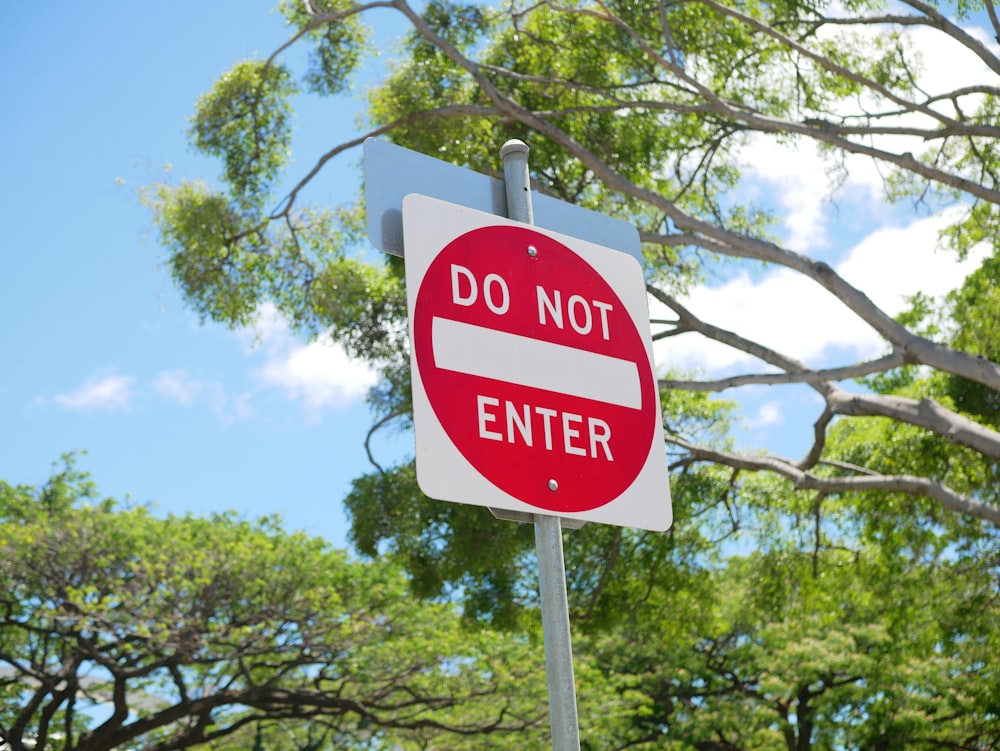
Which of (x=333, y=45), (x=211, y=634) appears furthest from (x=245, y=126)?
(x=211, y=634)

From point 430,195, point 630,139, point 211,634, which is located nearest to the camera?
point 430,195

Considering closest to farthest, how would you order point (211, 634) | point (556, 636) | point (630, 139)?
point (556, 636), point (630, 139), point (211, 634)

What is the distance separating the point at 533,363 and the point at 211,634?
14.2 metres

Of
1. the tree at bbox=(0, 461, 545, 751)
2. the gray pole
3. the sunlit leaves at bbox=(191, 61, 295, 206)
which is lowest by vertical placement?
the gray pole

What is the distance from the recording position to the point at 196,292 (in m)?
11.6

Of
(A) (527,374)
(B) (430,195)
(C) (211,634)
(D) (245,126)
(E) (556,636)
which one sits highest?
(D) (245,126)

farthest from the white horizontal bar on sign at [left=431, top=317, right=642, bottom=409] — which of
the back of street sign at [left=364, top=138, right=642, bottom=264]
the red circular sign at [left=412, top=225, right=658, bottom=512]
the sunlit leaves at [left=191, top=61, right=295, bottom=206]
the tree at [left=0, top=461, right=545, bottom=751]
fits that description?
the tree at [left=0, top=461, right=545, bottom=751]

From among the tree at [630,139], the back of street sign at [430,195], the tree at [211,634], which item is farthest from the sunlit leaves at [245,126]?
the back of street sign at [430,195]

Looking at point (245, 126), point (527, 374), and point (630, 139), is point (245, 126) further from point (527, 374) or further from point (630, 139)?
point (527, 374)

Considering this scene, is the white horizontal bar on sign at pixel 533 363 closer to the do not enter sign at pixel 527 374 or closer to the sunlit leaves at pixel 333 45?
the do not enter sign at pixel 527 374

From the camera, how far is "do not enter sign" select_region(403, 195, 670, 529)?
1933 mm

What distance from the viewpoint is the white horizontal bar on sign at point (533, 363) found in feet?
6.57

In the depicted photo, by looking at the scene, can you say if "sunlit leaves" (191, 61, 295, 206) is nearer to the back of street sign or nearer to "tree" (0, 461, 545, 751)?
"tree" (0, 461, 545, 751)

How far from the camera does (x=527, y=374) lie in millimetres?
2062
